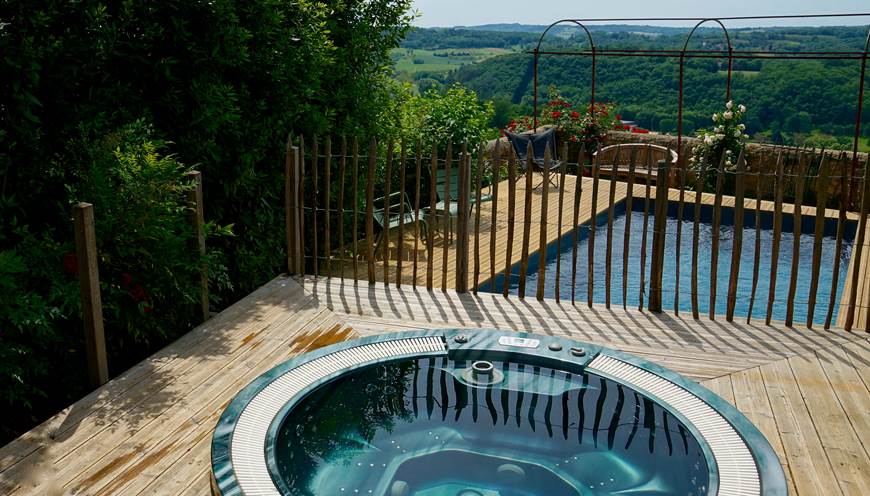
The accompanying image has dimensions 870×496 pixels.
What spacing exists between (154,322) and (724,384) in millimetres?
3233

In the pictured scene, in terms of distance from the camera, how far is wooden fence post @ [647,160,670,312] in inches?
207

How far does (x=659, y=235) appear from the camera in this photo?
5348 millimetres

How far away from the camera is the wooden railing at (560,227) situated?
5164mm

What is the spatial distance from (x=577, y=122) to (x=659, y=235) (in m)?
7.35

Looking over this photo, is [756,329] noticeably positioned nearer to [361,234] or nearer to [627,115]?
[361,234]

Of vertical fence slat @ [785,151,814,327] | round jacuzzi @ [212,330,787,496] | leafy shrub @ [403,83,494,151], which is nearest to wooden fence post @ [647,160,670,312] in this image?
vertical fence slat @ [785,151,814,327]

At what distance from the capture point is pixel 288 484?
3084mm

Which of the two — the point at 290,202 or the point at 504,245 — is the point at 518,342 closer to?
the point at 290,202

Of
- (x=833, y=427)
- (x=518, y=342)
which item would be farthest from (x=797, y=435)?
(x=518, y=342)

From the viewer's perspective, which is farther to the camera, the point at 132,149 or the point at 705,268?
the point at 705,268

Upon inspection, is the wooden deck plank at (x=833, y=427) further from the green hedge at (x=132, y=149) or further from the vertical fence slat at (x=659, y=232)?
the green hedge at (x=132, y=149)

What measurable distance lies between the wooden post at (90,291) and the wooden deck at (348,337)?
137 mm

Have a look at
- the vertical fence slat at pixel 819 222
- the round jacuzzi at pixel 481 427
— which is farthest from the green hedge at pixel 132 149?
the vertical fence slat at pixel 819 222

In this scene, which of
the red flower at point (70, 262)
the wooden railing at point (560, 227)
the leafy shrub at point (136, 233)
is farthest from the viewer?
the wooden railing at point (560, 227)
